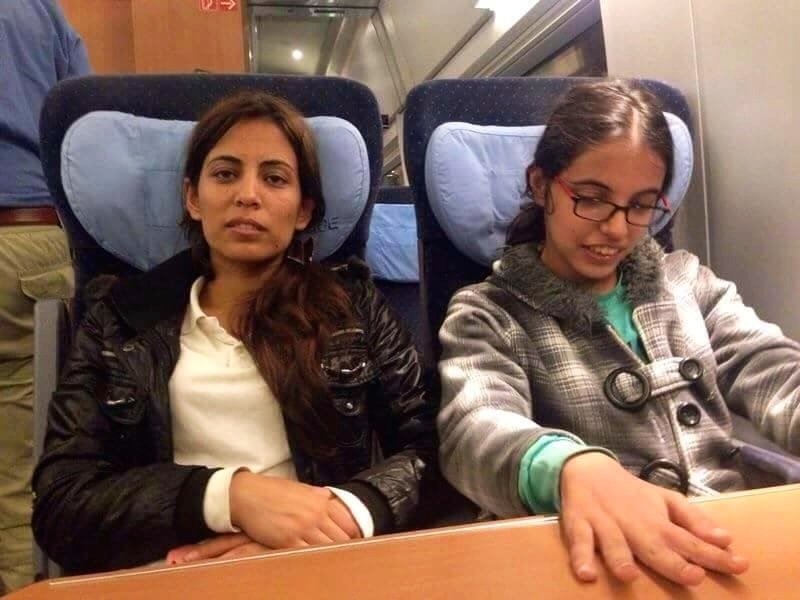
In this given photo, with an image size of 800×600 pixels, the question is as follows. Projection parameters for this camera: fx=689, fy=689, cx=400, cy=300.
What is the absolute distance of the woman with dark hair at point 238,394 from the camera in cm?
88

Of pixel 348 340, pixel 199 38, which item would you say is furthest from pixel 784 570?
pixel 199 38

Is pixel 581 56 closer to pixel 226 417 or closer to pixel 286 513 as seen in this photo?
pixel 226 417

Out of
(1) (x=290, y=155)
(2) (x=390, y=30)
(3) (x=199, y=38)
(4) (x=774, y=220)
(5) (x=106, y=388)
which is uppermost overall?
(2) (x=390, y=30)

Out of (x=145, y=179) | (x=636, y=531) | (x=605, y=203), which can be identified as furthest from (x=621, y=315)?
(x=145, y=179)

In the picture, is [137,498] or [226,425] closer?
[137,498]

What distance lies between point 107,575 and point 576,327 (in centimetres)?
72

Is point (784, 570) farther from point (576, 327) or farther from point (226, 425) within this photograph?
point (226, 425)

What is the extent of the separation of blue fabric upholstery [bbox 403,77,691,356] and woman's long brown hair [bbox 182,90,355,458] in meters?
0.19

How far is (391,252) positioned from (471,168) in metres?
0.98

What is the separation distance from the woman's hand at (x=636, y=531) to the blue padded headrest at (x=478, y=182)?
2.08 feet

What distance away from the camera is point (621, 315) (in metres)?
1.09

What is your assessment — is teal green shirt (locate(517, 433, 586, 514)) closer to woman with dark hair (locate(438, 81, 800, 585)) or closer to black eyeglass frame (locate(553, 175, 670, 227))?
woman with dark hair (locate(438, 81, 800, 585))

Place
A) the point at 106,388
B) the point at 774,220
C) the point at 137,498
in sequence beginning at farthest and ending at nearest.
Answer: the point at 774,220 < the point at 106,388 < the point at 137,498

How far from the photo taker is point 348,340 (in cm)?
110
